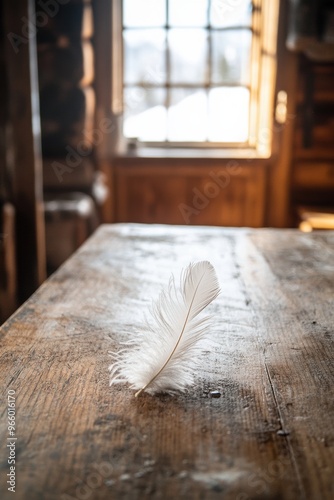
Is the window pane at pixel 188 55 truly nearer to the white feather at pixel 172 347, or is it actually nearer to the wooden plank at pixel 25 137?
the wooden plank at pixel 25 137

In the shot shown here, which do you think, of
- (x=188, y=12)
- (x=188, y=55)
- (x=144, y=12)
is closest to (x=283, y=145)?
(x=188, y=55)

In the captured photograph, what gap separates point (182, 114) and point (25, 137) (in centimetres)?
189

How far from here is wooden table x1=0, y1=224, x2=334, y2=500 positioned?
53 cm

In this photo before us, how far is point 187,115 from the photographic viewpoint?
13.7 ft

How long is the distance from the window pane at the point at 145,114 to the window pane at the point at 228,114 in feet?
1.38

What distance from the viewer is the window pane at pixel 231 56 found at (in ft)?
13.2

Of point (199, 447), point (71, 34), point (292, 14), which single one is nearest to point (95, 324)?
point (199, 447)

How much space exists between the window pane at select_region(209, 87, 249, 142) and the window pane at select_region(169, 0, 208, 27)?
1.84 ft

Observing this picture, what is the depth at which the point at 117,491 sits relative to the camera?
0.51 metres

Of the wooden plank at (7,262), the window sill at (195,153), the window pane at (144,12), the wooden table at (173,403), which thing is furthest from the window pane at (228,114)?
the wooden table at (173,403)

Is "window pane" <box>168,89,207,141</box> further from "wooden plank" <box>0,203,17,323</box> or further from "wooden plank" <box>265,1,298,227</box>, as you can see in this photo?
"wooden plank" <box>0,203,17,323</box>

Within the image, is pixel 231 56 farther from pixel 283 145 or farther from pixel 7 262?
pixel 7 262

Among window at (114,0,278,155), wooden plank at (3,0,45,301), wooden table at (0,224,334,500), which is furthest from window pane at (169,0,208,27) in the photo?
wooden table at (0,224,334,500)

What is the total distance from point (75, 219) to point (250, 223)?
160 cm
